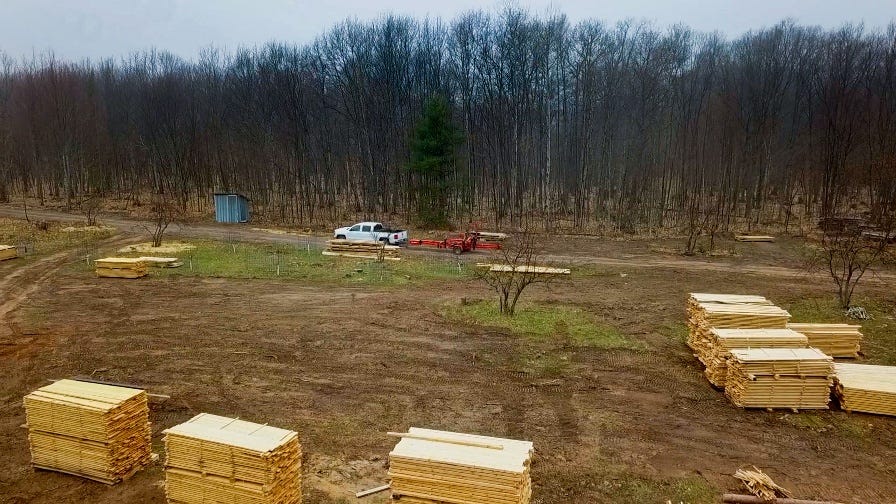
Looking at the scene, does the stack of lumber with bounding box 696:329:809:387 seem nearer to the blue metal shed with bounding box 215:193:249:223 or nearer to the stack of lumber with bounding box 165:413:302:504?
the stack of lumber with bounding box 165:413:302:504

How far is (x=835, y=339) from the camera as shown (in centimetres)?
1396

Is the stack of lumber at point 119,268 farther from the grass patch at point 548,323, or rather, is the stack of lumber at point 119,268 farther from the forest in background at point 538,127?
the forest in background at point 538,127

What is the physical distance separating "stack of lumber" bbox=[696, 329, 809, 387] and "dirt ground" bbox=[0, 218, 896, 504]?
0.46 m

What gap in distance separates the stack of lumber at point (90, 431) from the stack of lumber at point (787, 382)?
11421 mm

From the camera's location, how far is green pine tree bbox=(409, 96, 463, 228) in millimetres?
39719

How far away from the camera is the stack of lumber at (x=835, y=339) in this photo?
548 inches

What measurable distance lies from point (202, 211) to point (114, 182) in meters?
23.6

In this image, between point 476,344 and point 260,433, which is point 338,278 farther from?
point 260,433

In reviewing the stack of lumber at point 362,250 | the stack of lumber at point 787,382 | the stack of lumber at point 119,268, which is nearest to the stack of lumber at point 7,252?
the stack of lumber at point 119,268

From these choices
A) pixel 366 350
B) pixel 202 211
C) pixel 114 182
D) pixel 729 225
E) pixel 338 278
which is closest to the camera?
pixel 366 350

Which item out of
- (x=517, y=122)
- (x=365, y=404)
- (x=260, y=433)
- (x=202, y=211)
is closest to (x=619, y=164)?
(x=517, y=122)

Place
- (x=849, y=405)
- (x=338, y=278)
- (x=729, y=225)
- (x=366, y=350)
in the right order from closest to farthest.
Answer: (x=849, y=405)
(x=366, y=350)
(x=338, y=278)
(x=729, y=225)

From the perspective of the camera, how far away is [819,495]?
27.3ft

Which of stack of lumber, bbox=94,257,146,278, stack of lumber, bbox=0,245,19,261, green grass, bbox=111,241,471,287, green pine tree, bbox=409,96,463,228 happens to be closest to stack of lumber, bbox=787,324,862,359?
green grass, bbox=111,241,471,287
